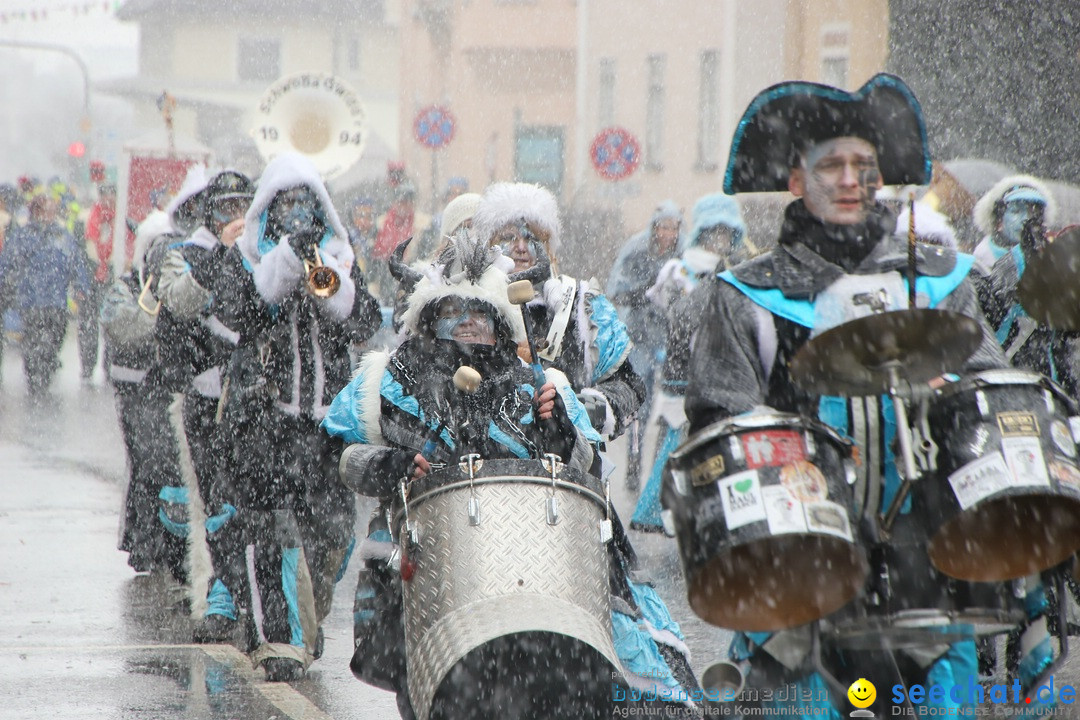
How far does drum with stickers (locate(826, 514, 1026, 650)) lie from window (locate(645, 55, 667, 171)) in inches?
1114

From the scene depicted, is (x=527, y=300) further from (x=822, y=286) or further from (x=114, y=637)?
(x=114, y=637)

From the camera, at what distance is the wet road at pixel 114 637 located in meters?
5.62

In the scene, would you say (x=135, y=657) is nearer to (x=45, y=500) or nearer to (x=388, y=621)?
(x=388, y=621)

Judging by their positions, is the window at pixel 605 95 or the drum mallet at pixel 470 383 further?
the window at pixel 605 95

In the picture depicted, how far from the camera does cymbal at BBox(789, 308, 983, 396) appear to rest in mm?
3084

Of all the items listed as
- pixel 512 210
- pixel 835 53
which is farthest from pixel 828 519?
pixel 835 53

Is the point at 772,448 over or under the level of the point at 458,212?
under

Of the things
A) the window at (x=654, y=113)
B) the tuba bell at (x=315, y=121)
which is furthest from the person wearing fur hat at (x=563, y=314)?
the window at (x=654, y=113)

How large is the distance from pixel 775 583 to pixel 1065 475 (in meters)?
0.62

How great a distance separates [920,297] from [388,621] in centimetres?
180

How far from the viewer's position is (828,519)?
3027 mm

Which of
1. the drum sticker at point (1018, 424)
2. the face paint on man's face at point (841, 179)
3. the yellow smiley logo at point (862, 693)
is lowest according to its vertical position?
the yellow smiley logo at point (862, 693)

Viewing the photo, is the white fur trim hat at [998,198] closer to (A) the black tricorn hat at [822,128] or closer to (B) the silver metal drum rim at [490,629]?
(A) the black tricorn hat at [822,128]

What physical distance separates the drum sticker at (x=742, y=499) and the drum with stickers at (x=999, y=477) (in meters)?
A: 0.39
